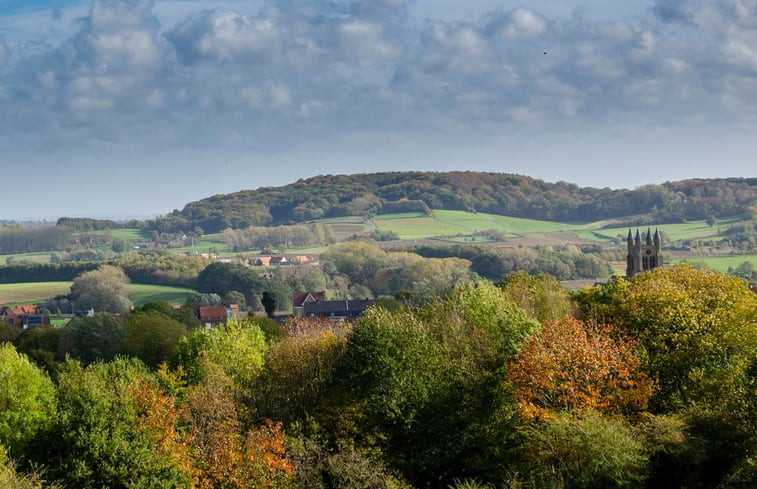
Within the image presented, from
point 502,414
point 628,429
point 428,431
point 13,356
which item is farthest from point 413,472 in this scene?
point 13,356

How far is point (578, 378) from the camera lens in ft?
111

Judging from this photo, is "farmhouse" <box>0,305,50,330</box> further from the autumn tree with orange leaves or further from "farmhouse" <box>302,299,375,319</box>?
the autumn tree with orange leaves

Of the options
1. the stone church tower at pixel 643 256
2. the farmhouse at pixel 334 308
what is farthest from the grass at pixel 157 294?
the stone church tower at pixel 643 256

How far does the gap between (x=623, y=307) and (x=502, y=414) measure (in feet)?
30.5

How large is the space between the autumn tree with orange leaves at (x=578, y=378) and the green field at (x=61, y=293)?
101354 mm

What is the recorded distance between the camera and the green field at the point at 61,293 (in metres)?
134

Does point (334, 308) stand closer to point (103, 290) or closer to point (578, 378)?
point (103, 290)

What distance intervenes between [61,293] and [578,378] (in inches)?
4757

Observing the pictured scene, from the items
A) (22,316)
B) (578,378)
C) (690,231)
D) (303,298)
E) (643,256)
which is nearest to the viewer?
(578,378)

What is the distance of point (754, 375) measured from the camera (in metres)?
33.4

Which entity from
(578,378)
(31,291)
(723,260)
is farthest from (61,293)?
(578,378)

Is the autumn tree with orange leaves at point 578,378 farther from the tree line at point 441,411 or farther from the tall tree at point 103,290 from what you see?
the tall tree at point 103,290

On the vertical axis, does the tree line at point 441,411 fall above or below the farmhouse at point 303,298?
above

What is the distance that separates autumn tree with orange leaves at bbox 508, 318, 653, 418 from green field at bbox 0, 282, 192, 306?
101m
